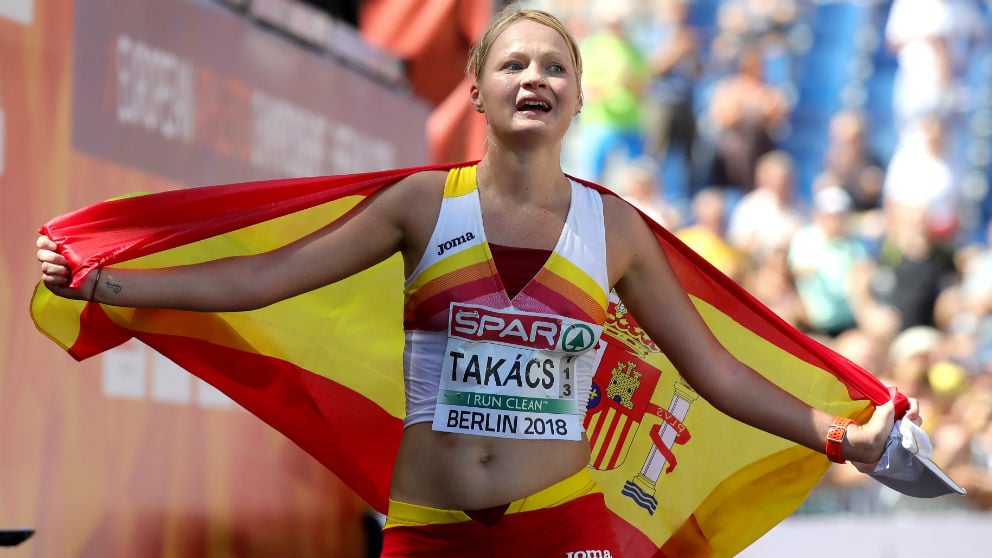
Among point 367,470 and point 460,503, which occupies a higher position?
point 367,470

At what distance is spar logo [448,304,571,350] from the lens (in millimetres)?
3854

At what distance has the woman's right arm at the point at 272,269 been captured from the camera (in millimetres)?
3869

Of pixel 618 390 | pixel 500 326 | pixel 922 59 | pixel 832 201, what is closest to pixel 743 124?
pixel 922 59

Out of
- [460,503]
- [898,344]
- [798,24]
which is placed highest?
A: [798,24]

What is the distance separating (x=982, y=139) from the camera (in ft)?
49.7

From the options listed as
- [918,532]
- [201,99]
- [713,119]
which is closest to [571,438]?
[201,99]

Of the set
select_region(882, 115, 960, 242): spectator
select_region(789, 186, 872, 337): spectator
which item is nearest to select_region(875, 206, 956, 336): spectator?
select_region(789, 186, 872, 337): spectator

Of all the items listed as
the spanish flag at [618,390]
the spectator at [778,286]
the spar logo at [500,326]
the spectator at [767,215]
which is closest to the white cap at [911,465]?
the spanish flag at [618,390]

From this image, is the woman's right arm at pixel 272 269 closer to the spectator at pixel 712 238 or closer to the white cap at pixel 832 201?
the spectator at pixel 712 238

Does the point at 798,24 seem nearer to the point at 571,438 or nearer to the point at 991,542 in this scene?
the point at 991,542

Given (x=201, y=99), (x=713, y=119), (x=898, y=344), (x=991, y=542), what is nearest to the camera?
(x=201, y=99)

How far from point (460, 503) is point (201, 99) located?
2941mm

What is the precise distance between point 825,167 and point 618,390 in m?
10.3

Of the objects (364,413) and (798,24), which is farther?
(798,24)
